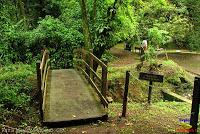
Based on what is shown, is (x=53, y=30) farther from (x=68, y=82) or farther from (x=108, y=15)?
(x=68, y=82)

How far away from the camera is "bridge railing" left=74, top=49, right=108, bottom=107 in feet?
29.5

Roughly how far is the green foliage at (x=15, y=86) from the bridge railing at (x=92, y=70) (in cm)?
229

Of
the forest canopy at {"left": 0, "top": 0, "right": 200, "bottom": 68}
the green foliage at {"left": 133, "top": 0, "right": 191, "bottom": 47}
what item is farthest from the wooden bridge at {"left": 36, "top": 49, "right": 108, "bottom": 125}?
the green foliage at {"left": 133, "top": 0, "right": 191, "bottom": 47}

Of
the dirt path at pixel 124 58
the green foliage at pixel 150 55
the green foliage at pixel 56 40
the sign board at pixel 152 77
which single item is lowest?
the dirt path at pixel 124 58

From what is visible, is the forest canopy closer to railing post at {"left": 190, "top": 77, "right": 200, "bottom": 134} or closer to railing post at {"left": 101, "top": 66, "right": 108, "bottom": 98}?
railing post at {"left": 101, "top": 66, "right": 108, "bottom": 98}

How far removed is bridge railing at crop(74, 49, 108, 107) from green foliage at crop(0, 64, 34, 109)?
2.29 m

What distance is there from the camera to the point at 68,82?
11914 millimetres

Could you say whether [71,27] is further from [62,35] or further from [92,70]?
[92,70]

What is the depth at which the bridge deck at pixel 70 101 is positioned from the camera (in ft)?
28.0

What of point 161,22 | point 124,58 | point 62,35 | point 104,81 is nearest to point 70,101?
point 104,81

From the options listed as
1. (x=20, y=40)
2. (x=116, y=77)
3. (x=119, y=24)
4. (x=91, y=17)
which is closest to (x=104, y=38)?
(x=119, y=24)

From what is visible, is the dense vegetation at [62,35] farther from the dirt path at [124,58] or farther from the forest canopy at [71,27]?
the dirt path at [124,58]

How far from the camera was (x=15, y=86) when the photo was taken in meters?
12.2

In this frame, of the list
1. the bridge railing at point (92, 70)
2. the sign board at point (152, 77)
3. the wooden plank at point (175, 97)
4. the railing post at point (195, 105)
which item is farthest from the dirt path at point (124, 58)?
the railing post at point (195, 105)
